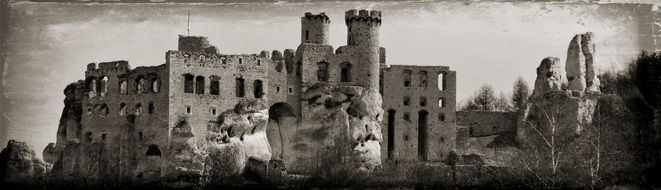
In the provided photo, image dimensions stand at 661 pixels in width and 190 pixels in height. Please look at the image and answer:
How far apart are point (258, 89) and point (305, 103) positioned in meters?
2.85

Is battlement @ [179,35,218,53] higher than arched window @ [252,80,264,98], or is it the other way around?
battlement @ [179,35,218,53]

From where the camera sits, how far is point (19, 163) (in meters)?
85.4

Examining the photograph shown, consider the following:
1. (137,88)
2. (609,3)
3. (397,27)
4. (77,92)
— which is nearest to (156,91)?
(137,88)

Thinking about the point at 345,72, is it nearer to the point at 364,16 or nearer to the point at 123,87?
the point at 364,16

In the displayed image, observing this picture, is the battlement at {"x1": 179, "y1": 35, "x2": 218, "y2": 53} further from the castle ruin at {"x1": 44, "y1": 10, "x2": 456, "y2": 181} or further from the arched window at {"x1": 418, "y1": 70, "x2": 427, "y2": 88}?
the arched window at {"x1": 418, "y1": 70, "x2": 427, "y2": 88}

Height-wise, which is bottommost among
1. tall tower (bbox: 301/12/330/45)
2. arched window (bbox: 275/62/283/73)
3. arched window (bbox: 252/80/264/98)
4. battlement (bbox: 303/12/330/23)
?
arched window (bbox: 252/80/264/98)

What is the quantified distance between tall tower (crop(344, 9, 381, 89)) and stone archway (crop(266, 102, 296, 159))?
4.23 meters

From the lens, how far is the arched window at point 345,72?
Result: 87.4 meters

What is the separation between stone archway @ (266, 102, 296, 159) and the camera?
87.1 meters

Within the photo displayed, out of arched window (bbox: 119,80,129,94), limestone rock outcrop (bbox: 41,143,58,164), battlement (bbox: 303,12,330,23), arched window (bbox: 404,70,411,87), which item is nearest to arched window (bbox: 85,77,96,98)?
arched window (bbox: 119,80,129,94)

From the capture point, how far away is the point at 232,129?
83.5 metres

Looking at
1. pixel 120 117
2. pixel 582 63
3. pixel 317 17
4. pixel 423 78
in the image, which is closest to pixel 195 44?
pixel 120 117

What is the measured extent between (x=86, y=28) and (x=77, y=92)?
9857 mm

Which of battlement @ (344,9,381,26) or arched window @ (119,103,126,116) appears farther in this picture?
battlement @ (344,9,381,26)
